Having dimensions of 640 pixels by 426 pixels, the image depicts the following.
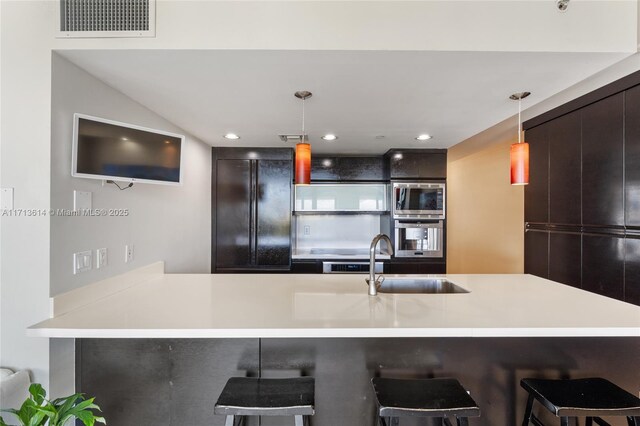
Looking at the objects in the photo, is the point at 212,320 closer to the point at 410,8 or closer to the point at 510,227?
the point at 410,8

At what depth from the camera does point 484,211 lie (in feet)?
16.6

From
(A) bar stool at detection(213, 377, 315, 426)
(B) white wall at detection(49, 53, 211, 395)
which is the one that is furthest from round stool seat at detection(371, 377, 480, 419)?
(B) white wall at detection(49, 53, 211, 395)

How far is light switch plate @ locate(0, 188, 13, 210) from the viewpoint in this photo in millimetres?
1446

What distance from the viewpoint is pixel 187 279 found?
217 cm

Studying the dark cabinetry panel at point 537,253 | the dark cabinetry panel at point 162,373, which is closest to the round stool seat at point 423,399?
the dark cabinetry panel at point 162,373

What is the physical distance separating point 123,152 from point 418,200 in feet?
9.71

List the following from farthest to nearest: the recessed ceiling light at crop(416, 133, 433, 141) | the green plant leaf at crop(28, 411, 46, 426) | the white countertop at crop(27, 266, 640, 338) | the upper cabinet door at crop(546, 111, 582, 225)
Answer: the recessed ceiling light at crop(416, 133, 433, 141) → the upper cabinet door at crop(546, 111, 582, 225) → the white countertop at crop(27, 266, 640, 338) → the green plant leaf at crop(28, 411, 46, 426)

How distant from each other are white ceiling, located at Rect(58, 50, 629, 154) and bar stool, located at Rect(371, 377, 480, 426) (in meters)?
1.55

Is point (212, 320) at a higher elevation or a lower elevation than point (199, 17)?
lower

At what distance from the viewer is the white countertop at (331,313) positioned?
1.27 meters

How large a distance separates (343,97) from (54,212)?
5.61ft

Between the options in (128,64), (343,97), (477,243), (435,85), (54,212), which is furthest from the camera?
(477,243)

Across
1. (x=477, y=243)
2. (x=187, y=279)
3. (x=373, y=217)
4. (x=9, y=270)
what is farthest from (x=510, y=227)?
(x=9, y=270)

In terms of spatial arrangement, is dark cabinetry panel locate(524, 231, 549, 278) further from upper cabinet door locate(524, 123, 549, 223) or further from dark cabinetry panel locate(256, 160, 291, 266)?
dark cabinetry panel locate(256, 160, 291, 266)
